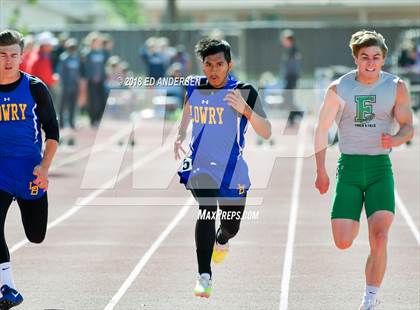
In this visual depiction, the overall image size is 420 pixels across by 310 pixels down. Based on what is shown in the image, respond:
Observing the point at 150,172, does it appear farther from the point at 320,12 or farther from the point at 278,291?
the point at 320,12

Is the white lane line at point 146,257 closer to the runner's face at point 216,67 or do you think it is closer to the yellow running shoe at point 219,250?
the yellow running shoe at point 219,250

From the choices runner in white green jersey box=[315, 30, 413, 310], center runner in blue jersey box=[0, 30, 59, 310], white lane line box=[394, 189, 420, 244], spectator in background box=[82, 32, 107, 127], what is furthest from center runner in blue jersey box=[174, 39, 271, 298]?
spectator in background box=[82, 32, 107, 127]

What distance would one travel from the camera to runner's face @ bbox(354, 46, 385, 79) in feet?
26.0

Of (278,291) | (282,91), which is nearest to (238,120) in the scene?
(278,291)

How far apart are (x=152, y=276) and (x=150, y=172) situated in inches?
342

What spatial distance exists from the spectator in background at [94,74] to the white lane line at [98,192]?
4.76m

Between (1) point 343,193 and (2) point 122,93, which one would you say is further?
(2) point 122,93

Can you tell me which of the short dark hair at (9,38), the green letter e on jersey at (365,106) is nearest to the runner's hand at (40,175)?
the short dark hair at (9,38)

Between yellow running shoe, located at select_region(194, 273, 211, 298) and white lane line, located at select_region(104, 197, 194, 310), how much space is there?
82 cm

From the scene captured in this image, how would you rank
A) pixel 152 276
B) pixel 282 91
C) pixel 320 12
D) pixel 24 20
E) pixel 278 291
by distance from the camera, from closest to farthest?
pixel 278 291 < pixel 152 276 < pixel 282 91 < pixel 24 20 < pixel 320 12

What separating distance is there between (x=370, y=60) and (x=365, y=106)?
333mm

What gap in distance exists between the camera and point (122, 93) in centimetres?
3031

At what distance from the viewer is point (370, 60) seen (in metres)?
7.94

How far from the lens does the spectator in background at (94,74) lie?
27298 mm
